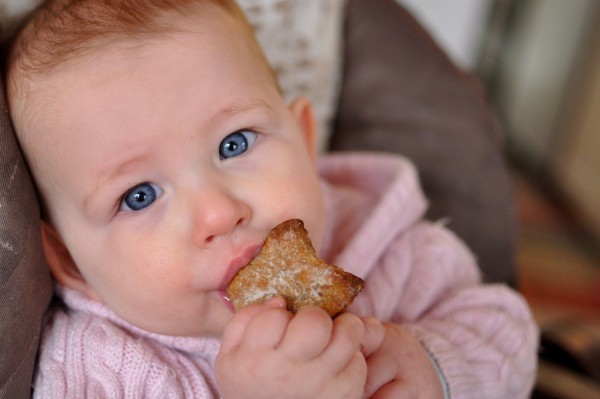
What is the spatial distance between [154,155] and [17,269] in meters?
0.21

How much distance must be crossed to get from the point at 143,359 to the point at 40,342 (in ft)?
0.49

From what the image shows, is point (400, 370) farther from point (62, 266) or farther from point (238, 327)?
point (62, 266)

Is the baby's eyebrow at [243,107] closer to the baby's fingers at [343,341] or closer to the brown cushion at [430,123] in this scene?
the baby's fingers at [343,341]

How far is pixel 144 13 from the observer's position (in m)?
0.81

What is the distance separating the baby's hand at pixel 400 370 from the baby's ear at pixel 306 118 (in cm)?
33

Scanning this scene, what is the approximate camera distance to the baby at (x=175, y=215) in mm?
669

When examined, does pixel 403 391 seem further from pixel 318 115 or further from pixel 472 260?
pixel 318 115

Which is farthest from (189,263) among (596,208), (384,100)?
(596,208)

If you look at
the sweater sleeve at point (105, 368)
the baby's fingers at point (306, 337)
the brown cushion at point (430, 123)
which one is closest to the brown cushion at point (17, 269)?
the sweater sleeve at point (105, 368)

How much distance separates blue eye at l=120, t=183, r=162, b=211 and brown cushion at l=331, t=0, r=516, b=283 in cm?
64

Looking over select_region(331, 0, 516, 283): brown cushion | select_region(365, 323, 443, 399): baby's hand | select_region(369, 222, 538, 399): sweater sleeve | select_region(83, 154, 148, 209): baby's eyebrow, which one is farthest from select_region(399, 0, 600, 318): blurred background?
select_region(83, 154, 148, 209): baby's eyebrow

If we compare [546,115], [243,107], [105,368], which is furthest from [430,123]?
[546,115]

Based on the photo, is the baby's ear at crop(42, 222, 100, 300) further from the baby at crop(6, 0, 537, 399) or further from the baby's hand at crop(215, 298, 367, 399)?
the baby's hand at crop(215, 298, 367, 399)

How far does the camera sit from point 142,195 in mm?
770
